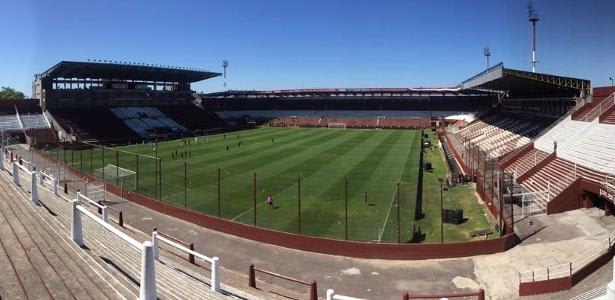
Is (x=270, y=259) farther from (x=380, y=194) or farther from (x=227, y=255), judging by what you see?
(x=380, y=194)

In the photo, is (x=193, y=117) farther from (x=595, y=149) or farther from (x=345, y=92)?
(x=595, y=149)

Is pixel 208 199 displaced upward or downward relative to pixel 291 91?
downward

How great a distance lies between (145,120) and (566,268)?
249 ft

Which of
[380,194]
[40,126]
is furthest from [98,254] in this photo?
[40,126]

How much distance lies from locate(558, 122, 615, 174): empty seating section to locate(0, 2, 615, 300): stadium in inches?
6.8

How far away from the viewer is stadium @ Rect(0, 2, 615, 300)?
10.8m

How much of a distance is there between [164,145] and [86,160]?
54.8ft

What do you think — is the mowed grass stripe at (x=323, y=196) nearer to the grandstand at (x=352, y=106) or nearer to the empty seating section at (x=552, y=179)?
the empty seating section at (x=552, y=179)

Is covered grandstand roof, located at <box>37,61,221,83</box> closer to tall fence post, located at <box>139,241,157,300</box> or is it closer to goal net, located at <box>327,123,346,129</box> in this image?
goal net, located at <box>327,123,346,129</box>

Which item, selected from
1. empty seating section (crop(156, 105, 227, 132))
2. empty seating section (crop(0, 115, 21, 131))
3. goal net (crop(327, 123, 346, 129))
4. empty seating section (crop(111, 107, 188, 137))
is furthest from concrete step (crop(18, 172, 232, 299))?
goal net (crop(327, 123, 346, 129))

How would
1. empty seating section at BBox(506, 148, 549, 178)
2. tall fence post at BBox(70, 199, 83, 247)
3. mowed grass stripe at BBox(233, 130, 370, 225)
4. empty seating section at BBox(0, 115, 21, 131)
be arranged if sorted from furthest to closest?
1. empty seating section at BBox(0, 115, 21, 131)
2. empty seating section at BBox(506, 148, 549, 178)
3. mowed grass stripe at BBox(233, 130, 370, 225)
4. tall fence post at BBox(70, 199, 83, 247)

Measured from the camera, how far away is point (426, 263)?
2036 cm

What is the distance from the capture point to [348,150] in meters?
58.0

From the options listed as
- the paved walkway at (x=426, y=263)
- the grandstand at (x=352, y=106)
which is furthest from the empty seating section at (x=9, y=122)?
the paved walkway at (x=426, y=263)
